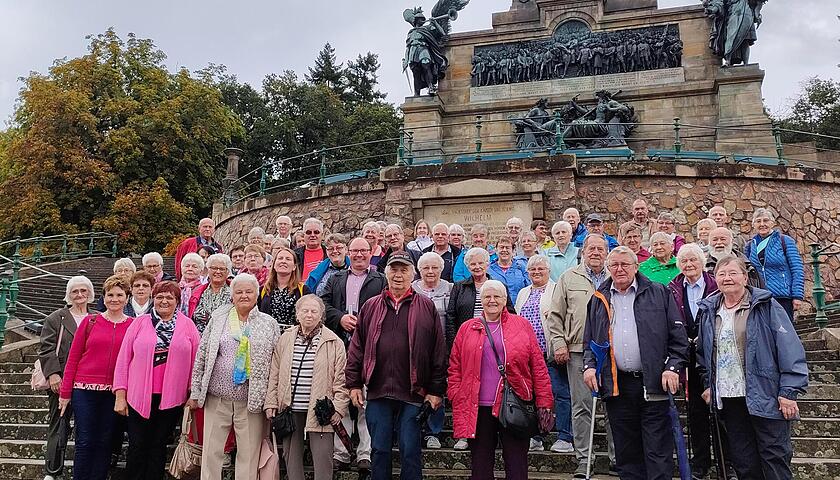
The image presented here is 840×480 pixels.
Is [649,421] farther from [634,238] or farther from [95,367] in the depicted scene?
[95,367]

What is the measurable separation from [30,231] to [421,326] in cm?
2221

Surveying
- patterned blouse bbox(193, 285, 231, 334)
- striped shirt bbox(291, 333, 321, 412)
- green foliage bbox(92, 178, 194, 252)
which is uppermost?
green foliage bbox(92, 178, 194, 252)

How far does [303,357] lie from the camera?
179 inches

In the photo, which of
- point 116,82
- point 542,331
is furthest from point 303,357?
point 116,82

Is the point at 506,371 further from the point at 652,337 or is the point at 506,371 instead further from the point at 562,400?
the point at 562,400

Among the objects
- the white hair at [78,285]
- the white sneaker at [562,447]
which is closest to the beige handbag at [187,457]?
the white hair at [78,285]

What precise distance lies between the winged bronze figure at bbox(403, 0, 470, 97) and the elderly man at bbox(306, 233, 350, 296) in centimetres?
1291

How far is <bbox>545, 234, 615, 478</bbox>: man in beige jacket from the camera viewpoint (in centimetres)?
486

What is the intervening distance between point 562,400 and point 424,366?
1.42 m

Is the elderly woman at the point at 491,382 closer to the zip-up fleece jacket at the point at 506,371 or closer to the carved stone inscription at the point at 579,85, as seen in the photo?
the zip-up fleece jacket at the point at 506,371

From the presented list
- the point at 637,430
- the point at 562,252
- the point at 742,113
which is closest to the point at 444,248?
the point at 562,252

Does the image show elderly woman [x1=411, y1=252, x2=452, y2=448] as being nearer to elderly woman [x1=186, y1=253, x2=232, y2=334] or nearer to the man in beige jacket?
the man in beige jacket

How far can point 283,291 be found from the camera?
5223mm

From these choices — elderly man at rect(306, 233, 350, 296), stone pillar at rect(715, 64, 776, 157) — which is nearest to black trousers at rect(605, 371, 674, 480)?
elderly man at rect(306, 233, 350, 296)
